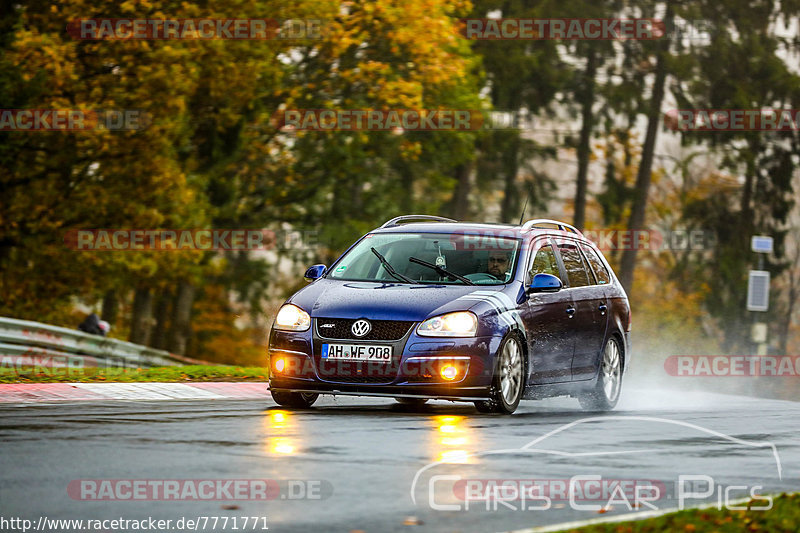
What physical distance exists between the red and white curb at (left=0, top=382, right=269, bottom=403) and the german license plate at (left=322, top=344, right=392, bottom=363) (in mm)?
2132

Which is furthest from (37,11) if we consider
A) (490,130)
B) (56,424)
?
(56,424)

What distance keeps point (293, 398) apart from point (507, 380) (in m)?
1.91

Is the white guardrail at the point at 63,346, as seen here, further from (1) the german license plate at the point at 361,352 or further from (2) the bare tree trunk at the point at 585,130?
(2) the bare tree trunk at the point at 585,130

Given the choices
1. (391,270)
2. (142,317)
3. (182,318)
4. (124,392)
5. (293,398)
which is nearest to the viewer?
(293,398)

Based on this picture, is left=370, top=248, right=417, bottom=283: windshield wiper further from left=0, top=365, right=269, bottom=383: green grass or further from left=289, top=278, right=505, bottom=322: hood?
left=0, top=365, right=269, bottom=383: green grass

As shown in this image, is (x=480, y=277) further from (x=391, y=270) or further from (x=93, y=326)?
(x=93, y=326)

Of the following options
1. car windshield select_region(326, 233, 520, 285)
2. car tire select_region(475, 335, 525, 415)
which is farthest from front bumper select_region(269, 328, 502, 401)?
car windshield select_region(326, 233, 520, 285)

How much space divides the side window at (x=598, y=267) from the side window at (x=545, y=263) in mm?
1075

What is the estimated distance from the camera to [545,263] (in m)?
13.7

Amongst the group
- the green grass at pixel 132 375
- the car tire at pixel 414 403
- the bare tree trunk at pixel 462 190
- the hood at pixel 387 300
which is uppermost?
the bare tree trunk at pixel 462 190

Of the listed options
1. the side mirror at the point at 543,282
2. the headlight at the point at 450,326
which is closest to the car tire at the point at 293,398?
the headlight at the point at 450,326

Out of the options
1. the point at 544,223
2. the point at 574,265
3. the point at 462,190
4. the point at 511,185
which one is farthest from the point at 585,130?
the point at 574,265

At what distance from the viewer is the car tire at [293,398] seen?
12547 mm

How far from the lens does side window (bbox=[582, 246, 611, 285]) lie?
1497 cm
